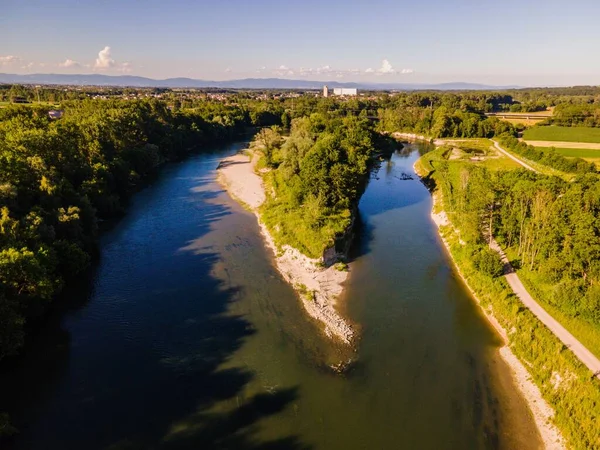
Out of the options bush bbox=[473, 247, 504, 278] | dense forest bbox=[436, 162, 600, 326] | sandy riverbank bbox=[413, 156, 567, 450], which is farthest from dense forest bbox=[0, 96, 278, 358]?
dense forest bbox=[436, 162, 600, 326]

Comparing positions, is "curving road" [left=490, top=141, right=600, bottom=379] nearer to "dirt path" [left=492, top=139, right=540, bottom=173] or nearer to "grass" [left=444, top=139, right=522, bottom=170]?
"grass" [left=444, top=139, right=522, bottom=170]

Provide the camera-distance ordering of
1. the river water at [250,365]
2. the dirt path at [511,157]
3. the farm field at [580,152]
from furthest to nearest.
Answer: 1. the farm field at [580,152]
2. the dirt path at [511,157]
3. the river water at [250,365]

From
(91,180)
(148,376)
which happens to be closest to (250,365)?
(148,376)

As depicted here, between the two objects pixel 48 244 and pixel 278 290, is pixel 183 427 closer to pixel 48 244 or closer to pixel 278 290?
pixel 278 290

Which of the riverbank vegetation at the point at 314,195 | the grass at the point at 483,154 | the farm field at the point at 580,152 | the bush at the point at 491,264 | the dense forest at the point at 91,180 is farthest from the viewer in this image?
the farm field at the point at 580,152

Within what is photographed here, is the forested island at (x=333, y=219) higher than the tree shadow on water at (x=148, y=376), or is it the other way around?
the forested island at (x=333, y=219)

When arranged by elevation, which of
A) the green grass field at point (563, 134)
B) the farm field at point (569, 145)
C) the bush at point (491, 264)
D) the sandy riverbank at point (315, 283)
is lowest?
the sandy riverbank at point (315, 283)

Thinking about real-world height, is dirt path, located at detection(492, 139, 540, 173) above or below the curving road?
above

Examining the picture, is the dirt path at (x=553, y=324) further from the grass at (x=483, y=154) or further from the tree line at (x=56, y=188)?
the grass at (x=483, y=154)

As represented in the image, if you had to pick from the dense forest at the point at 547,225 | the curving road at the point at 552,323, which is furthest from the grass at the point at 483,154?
the curving road at the point at 552,323
